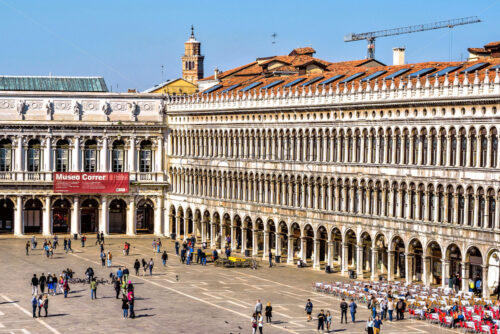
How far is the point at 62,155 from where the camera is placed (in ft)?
427

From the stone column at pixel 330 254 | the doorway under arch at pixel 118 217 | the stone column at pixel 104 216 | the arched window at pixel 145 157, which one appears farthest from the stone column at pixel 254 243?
the doorway under arch at pixel 118 217

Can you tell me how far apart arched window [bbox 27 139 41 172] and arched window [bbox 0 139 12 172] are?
75.7 inches

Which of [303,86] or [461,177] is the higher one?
[303,86]

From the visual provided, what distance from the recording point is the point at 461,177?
85125 millimetres

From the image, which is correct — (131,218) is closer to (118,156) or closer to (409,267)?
(118,156)

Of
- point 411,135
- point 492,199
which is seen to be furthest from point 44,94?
point 492,199

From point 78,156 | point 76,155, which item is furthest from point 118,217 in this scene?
point 76,155

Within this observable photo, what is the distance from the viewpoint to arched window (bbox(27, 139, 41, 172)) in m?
129

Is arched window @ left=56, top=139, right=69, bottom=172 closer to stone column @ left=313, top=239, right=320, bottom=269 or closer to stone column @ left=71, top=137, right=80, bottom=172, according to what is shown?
stone column @ left=71, top=137, right=80, bottom=172

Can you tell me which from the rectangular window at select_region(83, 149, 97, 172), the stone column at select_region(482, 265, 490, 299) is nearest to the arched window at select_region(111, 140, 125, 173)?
the rectangular window at select_region(83, 149, 97, 172)

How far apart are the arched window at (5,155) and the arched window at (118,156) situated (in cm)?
1051

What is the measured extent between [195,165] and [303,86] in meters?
21.3

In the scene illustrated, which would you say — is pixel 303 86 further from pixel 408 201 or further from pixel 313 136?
pixel 408 201

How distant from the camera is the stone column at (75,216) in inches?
5138
